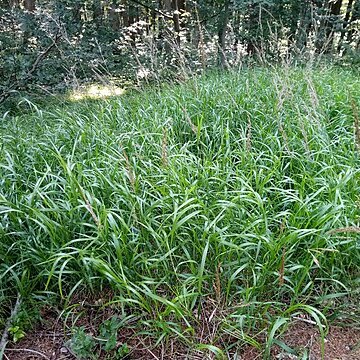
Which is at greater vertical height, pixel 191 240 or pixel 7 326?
pixel 191 240

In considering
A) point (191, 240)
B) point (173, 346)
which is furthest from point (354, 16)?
point (173, 346)

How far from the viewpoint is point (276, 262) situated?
160 centimetres

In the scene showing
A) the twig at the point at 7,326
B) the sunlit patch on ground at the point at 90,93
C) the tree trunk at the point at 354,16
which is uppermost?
the tree trunk at the point at 354,16

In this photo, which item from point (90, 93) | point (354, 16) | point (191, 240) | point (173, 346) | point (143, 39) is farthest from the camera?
point (354, 16)

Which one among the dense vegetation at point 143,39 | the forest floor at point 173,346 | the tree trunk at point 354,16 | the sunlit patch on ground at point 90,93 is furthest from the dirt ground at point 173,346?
the tree trunk at point 354,16

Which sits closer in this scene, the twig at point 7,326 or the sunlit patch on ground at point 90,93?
the twig at point 7,326

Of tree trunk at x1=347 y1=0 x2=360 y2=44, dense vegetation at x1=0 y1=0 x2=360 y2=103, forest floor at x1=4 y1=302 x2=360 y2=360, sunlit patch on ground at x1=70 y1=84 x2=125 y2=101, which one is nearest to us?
forest floor at x1=4 y1=302 x2=360 y2=360

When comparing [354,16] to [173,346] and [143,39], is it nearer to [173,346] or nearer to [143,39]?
[143,39]

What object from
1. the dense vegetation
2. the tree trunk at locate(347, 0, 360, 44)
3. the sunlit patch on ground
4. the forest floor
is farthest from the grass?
the tree trunk at locate(347, 0, 360, 44)

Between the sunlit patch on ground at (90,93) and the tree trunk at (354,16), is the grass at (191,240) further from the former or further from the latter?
the tree trunk at (354,16)

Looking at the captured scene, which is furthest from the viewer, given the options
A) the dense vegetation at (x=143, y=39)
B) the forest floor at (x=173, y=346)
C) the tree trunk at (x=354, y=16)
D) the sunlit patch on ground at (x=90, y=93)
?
the tree trunk at (x=354, y=16)

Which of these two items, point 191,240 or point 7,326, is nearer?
point 7,326

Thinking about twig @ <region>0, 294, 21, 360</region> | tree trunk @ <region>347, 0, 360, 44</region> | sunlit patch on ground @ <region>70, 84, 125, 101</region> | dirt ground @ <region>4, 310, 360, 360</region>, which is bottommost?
dirt ground @ <region>4, 310, 360, 360</region>

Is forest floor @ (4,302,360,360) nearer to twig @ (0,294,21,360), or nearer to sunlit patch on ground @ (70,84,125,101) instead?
twig @ (0,294,21,360)
